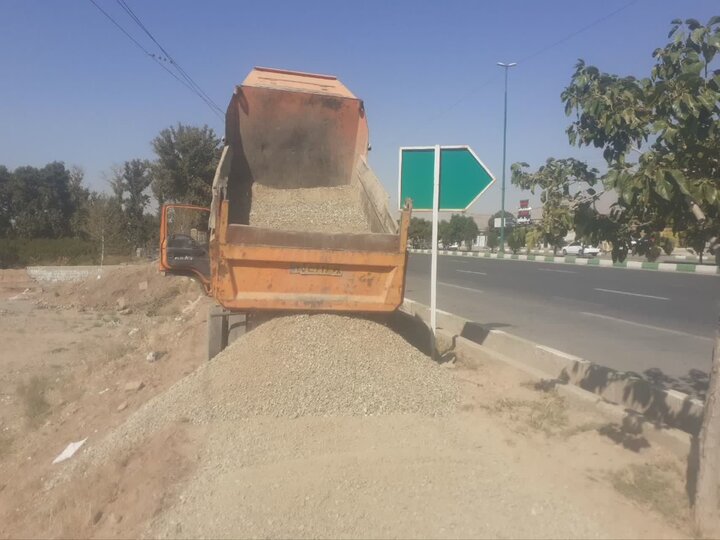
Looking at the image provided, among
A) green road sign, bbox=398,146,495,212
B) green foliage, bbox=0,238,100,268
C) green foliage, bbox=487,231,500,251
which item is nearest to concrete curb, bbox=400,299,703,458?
green road sign, bbox=398,146,495,212

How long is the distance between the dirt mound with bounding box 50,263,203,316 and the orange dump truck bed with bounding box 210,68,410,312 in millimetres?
8960

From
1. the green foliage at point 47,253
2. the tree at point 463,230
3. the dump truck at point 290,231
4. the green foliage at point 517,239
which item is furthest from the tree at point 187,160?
the tree at point 463,230

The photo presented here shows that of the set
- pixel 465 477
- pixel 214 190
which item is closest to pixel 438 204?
pixel 214 190

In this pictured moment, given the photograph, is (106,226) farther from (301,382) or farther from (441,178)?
(301,382)

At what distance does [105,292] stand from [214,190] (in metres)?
14.5

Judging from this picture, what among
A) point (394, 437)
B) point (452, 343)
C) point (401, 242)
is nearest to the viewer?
point (394, 437)

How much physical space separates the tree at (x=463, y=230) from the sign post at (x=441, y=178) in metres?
56.1

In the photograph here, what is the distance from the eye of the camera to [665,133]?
10.5ft

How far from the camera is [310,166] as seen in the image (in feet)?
28.5

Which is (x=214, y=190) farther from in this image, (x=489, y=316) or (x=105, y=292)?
(x=105, y=292)

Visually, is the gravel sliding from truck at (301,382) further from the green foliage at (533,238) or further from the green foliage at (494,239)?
the green foliage at (494,239)

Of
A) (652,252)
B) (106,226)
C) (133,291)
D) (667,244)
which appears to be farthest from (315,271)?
(106,226)

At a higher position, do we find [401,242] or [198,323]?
[401,242]

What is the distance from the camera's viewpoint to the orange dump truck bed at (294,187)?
5.56 meters
